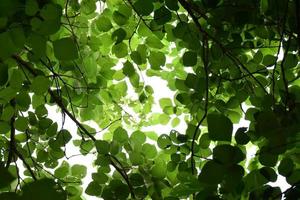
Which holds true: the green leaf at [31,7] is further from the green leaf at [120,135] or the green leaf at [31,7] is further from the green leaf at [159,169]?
the green leaf at [159,169]

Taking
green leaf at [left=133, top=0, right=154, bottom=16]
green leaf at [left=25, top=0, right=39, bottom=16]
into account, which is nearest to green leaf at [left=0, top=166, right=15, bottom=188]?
green leaf at [left=25, top=0, right=39, bottom=16]

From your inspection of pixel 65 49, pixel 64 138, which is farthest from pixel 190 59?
pixel 64 138

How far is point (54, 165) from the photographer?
1397mm

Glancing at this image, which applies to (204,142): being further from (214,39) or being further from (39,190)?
(39,190)

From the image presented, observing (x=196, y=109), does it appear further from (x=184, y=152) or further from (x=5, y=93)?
(x=5, y=93)

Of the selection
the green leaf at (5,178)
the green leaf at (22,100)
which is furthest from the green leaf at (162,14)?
the green leaf at (5,178)

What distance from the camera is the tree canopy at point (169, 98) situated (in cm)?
82

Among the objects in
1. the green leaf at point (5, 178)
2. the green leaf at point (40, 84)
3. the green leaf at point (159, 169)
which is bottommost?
the green leaf at point (5, 178)

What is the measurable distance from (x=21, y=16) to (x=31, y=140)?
2.22 ft

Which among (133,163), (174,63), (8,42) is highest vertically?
(174,63)

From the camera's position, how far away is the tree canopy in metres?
0.82

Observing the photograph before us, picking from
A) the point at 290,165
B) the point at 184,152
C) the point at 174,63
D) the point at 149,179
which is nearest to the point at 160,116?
the point at 174,63

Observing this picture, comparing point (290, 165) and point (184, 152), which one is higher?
point (184, 152)

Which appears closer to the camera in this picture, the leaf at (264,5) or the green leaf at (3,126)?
the leaf at (264,5)
